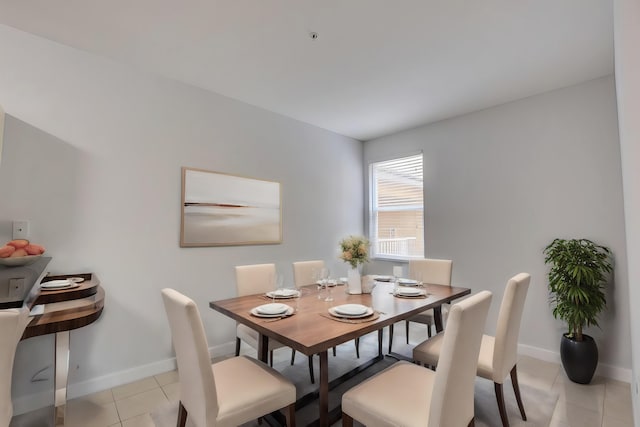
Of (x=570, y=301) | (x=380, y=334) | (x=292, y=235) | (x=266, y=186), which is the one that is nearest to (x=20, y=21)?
(x=266, y=186)

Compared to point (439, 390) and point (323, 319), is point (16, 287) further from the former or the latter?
point (439, 390)

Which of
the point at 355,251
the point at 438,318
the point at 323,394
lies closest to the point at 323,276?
the point at 355,251

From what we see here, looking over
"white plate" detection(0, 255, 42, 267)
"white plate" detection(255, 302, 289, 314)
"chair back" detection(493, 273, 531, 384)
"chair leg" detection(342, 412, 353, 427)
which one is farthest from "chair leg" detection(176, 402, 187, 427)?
"chair back" detection(493, 273, 531, 384)

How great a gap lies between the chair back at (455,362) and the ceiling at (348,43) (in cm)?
185

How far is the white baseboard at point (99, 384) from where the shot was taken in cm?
213

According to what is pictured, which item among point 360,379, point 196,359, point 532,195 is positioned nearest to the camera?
point 196,359

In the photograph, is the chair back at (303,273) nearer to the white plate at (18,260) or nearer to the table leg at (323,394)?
the table leg at (323,394)

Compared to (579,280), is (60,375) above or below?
below

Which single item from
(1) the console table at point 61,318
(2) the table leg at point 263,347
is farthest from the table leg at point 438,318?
(1) the console table at point 61,318

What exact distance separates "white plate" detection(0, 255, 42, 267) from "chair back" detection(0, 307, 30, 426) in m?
0.89

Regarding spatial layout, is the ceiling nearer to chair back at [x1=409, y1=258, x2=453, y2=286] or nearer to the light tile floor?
chair back at [x1=409, y1=258, x2=453, y2=286]

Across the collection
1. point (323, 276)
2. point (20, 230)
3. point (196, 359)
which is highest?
point (20, 230)

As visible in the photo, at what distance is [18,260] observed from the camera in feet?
6.16

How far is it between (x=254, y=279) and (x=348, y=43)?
2088 mm
